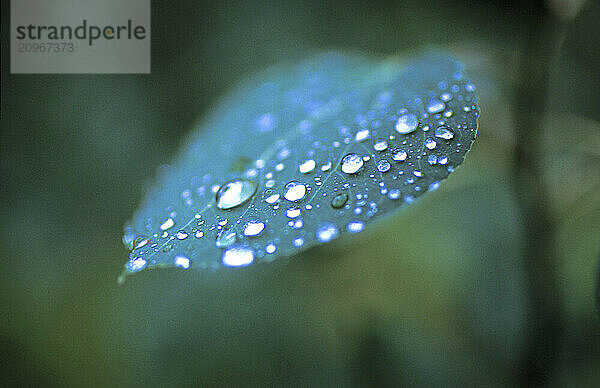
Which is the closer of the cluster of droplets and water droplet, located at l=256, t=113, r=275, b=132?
the cluster of droplets

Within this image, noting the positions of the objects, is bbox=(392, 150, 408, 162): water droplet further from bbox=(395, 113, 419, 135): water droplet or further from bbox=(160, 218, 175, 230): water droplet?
bbox=(160, 218, 175, 230): water droplet

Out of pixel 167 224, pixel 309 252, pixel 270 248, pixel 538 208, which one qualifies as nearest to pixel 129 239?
pixel 167 224

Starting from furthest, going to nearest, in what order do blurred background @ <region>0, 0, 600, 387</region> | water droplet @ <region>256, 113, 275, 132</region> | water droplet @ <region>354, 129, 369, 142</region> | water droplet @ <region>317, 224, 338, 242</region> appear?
blurred background @ <region>0, 0, 600, 387</region> < water droplet @ <region>256, 113, 275, 132</region> < water droplet @ <region>354, 129, 369, 142</region> < water droplet @ <region>317, 224, 338, 242</region>

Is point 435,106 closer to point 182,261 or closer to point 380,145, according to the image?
point 380,145

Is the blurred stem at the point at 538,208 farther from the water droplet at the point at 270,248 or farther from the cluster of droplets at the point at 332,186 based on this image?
the water droplet at the point at 270,248

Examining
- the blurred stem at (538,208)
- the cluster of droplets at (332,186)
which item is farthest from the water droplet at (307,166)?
the blurred stem at (538,208)

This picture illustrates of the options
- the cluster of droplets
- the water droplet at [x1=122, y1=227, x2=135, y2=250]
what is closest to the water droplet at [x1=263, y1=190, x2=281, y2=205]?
the cluster of droplets

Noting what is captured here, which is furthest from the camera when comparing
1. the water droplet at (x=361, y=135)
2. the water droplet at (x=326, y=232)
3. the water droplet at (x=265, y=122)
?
the water droplet at (x=265, y=122)

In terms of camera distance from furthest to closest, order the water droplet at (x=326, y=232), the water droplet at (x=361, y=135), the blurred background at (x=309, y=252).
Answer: the blurred background at (x=309, y=252) → the water droplet at (x=361, y=135) → the water droplet at (x=326, y=232)
